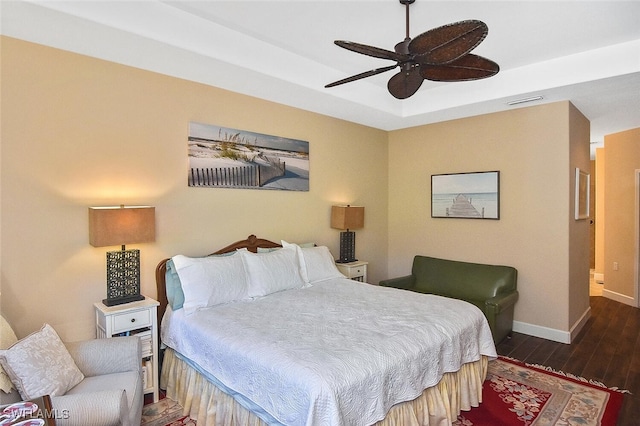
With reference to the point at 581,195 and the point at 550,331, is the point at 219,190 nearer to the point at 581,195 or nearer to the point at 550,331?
the point at 550,331

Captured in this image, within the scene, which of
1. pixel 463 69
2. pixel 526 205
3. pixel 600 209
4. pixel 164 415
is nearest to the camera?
pixel 463 69

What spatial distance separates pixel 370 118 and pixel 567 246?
273 centimetres

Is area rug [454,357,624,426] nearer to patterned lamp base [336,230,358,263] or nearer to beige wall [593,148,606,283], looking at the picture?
patterned lamp base [336,230,358,263]

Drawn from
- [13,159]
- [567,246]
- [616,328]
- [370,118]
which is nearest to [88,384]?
[13,159]

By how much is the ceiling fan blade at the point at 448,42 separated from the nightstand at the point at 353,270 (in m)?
2.80

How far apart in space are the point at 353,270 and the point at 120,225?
2708 millimetres

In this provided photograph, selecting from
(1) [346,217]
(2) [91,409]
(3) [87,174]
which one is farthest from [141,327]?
(1) [346,217]

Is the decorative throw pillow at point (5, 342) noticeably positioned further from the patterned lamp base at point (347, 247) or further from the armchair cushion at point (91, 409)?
the patterned lamp base at point (347, 247)

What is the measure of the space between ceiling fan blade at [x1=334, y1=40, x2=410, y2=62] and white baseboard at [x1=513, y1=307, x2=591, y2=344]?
358cm

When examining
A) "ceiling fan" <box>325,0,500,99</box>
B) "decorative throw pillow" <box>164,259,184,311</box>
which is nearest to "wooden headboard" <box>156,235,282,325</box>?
"decorative throw pillow" <box>164,259,184,311</box>

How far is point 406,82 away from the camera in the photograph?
7.97ft

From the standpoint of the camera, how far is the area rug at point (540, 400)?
2535mm

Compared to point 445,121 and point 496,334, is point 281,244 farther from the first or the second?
point 445,121

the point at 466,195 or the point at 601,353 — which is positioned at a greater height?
the point at 466,195
